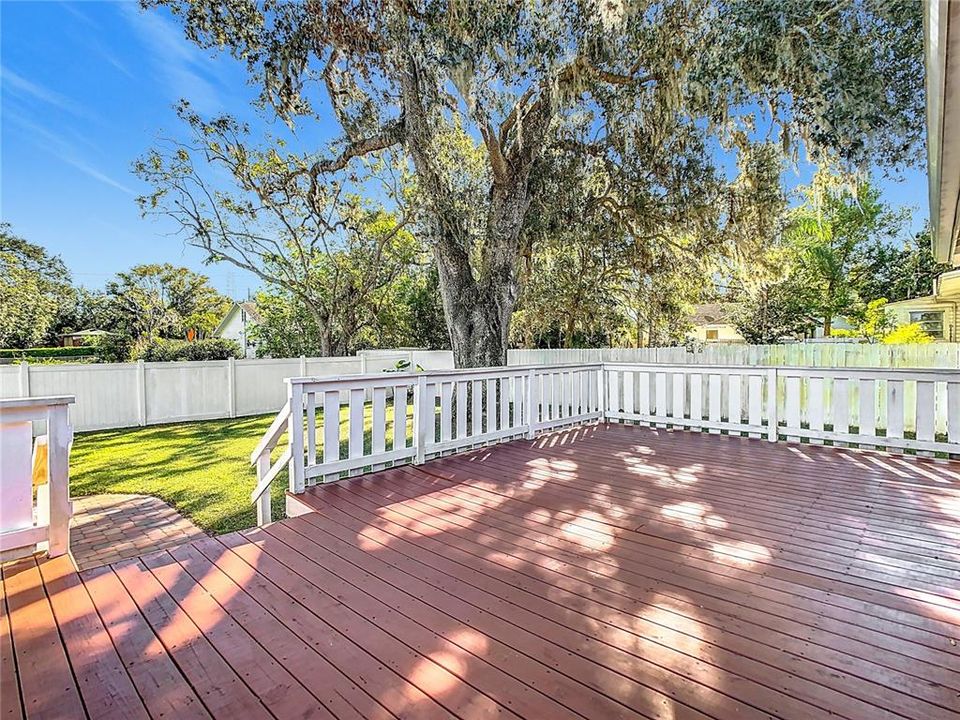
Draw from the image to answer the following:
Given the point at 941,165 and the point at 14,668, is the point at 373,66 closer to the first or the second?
the point at 941,165

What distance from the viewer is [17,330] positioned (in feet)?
55.2

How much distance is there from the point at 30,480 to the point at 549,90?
6.30 meters

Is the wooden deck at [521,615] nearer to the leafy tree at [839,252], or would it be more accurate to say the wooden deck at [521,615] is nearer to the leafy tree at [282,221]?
the leafy tree at [282,221]

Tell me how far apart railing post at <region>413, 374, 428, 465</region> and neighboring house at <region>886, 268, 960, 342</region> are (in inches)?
399

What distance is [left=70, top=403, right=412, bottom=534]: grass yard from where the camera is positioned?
4.37 metres

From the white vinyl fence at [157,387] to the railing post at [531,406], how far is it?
3.51 meters

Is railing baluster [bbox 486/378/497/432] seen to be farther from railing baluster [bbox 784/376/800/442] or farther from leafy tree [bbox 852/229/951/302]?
leafy tree [bbox 852/229/951/302]

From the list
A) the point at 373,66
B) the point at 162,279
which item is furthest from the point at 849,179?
the point at 162,279

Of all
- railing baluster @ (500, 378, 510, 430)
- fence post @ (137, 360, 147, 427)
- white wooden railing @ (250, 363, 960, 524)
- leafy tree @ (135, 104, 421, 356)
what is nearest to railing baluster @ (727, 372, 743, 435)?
white wooden railing @ (250, 363, 960, 524)

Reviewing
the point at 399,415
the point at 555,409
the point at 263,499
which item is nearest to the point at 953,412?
the point at 555,409

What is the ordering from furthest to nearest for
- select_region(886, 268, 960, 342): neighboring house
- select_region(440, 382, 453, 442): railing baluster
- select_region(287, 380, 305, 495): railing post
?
select_region(886, 268, 960, 342): neighboring house, select_region(440, 382, 453, 442): railing baluster, select_region(287, 380, 305, 495): railing post

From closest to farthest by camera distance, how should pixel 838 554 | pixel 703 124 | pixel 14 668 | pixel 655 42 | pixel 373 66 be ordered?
1. pixel 14 668
2. pixel 838 554
3. pixel 655 42
4. pixel 373 66
5. pixel 703 124

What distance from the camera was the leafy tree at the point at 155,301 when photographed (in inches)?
641

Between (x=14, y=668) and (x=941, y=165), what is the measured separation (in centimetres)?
559
